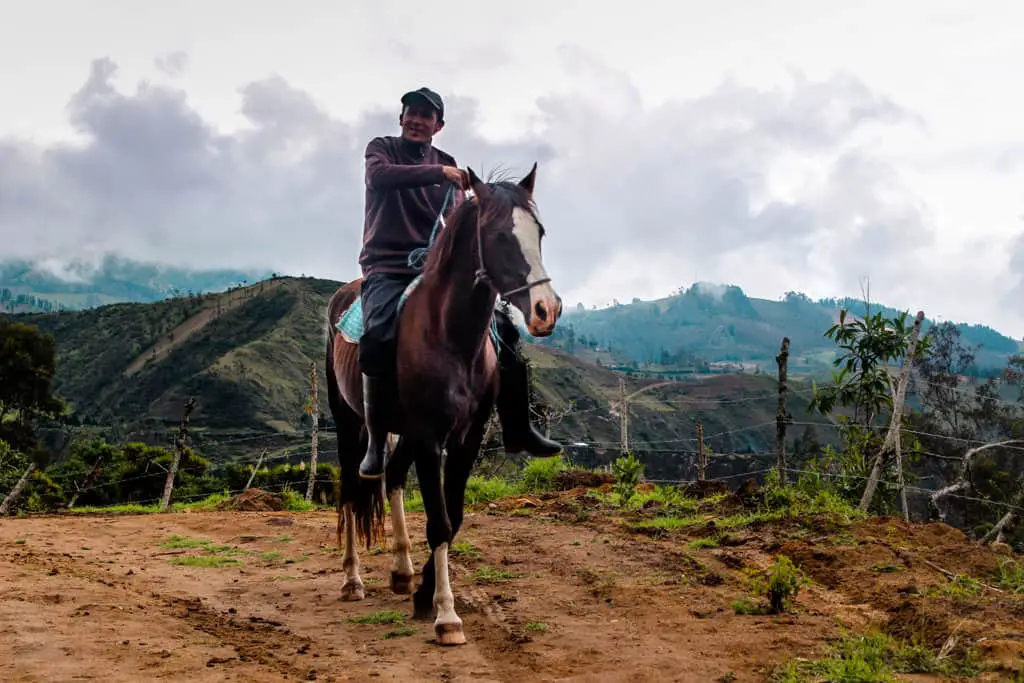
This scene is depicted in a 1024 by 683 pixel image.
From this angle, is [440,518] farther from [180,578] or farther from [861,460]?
[861,460]

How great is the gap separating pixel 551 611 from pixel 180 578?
3707 millimetres

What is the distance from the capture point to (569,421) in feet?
332

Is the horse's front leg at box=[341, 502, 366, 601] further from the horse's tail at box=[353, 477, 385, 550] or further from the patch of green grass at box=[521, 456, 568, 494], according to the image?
the patch of green grass at box=[521, 456, 568, 494]

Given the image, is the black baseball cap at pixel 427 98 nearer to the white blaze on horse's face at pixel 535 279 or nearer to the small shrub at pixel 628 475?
the white blaze on horse's face at pixel 535 279

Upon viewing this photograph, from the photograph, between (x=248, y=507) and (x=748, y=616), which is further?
(x=248, y=507)

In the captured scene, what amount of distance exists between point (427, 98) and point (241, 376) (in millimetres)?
88064

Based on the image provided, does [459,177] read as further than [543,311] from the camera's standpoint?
Yes

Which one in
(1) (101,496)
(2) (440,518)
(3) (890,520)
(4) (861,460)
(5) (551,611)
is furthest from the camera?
(1) (101,496)

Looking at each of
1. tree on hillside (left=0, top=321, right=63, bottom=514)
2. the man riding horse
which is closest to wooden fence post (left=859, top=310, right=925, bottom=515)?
the man riding horse

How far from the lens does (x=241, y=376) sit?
88062 millimetres

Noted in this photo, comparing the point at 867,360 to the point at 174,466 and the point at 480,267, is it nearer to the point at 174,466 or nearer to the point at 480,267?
the point at 480,267

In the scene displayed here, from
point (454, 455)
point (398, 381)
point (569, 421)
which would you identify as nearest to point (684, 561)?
point (454, 455)

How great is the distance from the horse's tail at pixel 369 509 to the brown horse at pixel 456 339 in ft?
4.71

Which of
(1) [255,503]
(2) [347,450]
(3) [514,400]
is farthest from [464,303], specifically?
(1) [255,503]
